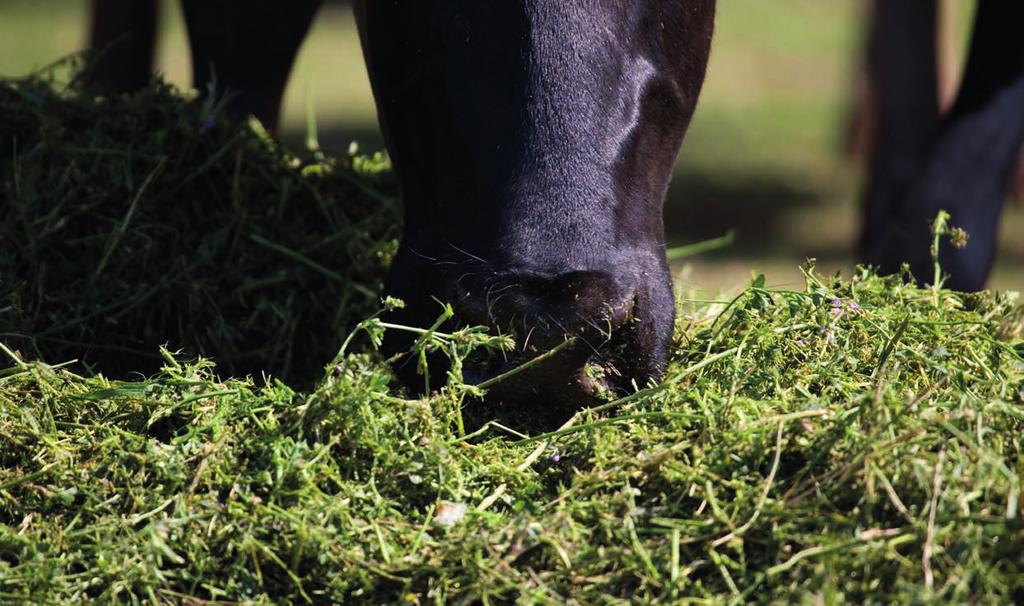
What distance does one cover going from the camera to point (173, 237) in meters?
2.62

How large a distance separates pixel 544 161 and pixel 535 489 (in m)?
0.51

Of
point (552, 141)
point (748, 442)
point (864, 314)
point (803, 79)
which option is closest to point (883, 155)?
point (864, 314)

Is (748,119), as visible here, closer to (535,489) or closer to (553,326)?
(553,326)

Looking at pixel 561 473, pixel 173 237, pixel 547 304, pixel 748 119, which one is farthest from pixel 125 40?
pixel 748 119

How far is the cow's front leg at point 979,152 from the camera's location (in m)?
3.14

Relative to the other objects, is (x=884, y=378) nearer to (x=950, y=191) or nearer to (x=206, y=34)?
(x=950, y=191)

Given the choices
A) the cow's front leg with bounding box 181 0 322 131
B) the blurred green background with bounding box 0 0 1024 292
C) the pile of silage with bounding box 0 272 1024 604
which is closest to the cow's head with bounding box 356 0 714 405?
the pile of silage with bounding box 0 272 1024 604

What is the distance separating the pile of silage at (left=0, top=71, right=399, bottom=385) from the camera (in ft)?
8.03

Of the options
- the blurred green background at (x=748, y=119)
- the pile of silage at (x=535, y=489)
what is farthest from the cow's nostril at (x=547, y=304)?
the blurred green background at (x=748, y=119)

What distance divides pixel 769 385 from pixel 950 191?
144 centimetres

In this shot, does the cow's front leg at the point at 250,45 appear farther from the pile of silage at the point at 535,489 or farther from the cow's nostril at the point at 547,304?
the cow's nostril at the point at 547,304

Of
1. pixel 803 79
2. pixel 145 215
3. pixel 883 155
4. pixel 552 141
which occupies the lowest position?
pixel 803 79

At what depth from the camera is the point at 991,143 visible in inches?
125

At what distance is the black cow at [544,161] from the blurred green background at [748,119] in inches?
25.1
